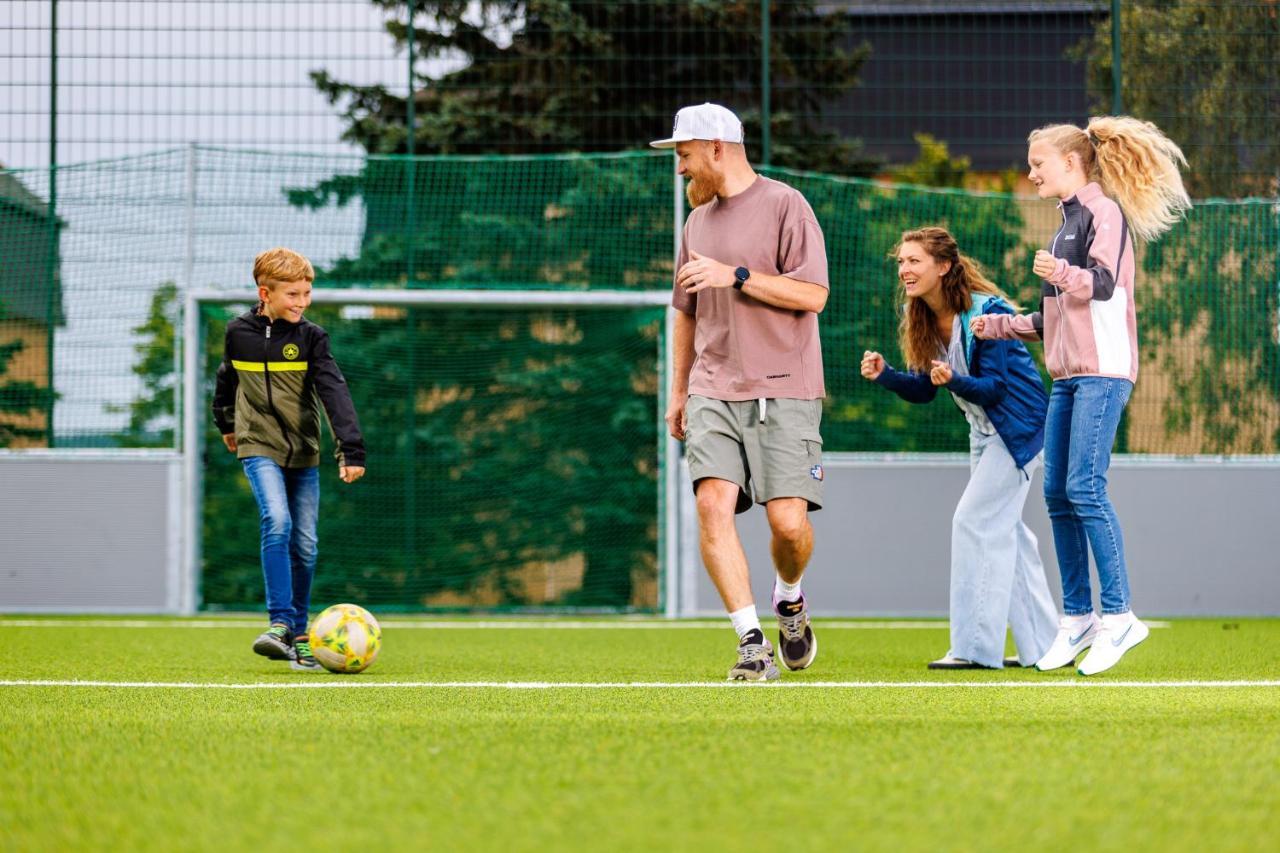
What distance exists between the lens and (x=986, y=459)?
20.8 ft

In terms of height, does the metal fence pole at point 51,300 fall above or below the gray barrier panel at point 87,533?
above

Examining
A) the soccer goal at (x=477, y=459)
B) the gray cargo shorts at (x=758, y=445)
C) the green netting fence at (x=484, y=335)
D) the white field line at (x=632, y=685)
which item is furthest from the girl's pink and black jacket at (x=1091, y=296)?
the soccer goal at (x=477, y=459)

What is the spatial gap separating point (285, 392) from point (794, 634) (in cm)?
221

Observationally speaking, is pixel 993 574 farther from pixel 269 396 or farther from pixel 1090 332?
pixel 269 396

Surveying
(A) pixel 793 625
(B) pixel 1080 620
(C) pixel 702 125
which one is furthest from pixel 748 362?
(B) pixel 1080 620

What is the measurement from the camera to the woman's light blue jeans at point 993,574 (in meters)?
6.27

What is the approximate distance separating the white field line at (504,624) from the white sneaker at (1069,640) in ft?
10.6

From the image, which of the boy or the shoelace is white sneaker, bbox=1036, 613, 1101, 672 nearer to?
the shoelace

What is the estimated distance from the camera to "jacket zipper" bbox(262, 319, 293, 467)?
6.66 meters

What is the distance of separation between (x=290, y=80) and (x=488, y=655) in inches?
200

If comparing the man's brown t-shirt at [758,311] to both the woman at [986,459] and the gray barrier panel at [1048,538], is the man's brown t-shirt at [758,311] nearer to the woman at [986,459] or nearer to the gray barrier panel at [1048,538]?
the woman at [986,459]

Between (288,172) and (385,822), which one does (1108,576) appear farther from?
(288,172)

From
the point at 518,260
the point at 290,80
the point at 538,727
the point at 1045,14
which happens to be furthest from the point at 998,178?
the point at 538,727

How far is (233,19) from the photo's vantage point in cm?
1098
